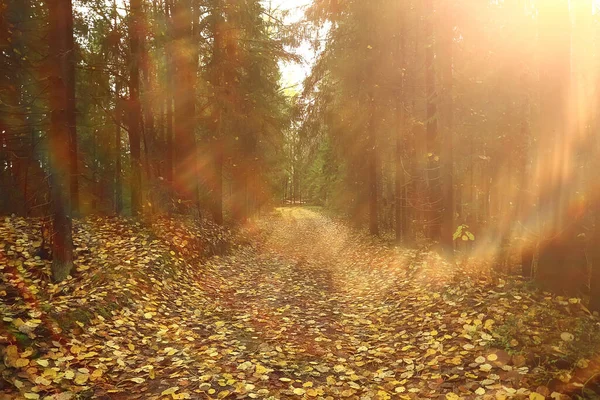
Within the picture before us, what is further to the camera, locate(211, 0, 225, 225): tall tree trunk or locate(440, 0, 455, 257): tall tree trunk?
locate(211, 0, 225, 225): tall tree trunk

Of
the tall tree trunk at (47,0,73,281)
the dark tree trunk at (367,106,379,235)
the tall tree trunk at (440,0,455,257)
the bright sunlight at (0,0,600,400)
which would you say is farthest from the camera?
the dark tree trunk at (367,106,379,235)

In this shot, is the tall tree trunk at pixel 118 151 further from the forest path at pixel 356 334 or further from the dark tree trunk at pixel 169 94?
the forest path at pixel 356 334

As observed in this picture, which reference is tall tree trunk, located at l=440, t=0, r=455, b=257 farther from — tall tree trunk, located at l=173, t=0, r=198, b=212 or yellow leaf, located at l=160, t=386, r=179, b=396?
tall tree trunk, located at l=173, t=0, r=198, b=212

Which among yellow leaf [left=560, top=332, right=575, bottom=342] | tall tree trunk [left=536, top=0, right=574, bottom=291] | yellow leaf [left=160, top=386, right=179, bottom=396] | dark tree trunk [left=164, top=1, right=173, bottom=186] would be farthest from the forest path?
dark tree trunk [left=164, top=1, right=173, bottom=186]

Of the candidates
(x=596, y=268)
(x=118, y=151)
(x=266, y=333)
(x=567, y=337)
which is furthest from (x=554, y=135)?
(x=118, y=151)

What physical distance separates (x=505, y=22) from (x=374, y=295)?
8664mm

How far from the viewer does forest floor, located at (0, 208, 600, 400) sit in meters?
3.99

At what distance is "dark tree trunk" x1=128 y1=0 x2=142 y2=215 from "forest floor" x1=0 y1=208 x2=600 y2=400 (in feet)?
6.59

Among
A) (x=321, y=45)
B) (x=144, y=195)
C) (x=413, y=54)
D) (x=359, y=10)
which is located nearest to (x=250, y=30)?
(x=321, y=45)

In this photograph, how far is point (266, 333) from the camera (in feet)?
20.0

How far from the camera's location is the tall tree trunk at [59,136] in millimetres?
6664

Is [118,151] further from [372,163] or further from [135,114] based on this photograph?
[372,163]

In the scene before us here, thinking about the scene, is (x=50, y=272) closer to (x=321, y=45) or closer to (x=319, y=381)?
(x=319, y=381)

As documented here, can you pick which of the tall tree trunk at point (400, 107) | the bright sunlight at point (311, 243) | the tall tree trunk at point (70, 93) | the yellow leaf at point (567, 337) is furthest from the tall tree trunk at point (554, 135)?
the tall tree trunk at point (70, 93)
